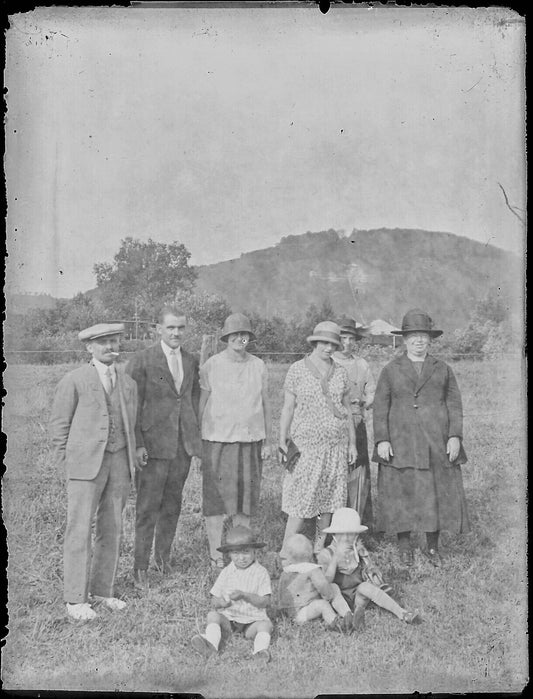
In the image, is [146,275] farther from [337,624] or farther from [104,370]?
[337,624]

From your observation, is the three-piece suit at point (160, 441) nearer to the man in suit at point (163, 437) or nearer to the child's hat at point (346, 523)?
the man in suit at point (163, 437)

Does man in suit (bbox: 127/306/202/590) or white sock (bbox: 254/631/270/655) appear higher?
man in suit (bbox: 127/306/202/590)

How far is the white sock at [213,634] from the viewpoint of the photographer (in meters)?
6.15

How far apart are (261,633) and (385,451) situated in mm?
1716

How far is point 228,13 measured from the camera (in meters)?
6.86

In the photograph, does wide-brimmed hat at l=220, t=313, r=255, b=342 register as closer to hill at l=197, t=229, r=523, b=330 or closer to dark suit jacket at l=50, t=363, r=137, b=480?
hill at l=197, t=229, r=523, b=330

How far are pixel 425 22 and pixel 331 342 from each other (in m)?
2.68

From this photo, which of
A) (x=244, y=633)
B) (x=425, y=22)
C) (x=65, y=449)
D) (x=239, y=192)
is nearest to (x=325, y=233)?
(x=239, y=192)

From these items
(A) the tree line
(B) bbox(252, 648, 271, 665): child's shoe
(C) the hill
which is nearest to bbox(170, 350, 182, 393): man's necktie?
(A) the tree line

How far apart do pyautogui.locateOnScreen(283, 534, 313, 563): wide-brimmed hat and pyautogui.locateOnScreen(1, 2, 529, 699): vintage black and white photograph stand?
2cm

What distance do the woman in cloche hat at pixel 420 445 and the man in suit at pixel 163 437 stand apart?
152cm

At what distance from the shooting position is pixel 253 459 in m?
6.70

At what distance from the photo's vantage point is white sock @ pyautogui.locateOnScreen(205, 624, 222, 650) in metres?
6.15

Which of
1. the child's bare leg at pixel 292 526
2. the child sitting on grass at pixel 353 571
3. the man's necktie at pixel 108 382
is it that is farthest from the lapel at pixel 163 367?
the child sitting on grass at pixel 353 571
